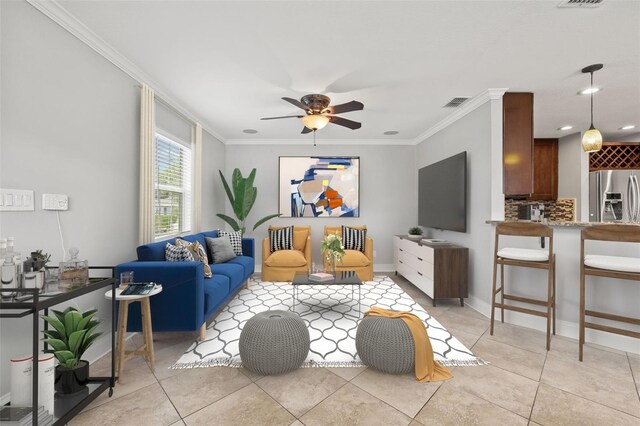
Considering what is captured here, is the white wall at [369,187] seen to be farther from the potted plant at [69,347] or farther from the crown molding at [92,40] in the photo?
the potted plant at [69,347]

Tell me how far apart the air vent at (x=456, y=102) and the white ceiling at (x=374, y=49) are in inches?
3.8

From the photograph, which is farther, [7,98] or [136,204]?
[136,204]

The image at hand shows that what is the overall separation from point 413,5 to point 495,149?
198cm

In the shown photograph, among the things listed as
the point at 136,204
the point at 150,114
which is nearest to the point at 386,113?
the point at 150,114

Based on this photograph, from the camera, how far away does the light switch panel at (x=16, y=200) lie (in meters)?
1.57

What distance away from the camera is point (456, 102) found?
3438 mm

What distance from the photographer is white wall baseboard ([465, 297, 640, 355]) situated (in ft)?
7.56

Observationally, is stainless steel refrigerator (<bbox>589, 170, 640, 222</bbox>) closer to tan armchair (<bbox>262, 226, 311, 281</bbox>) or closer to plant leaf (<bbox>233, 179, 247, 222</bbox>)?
tan armchair (<bbox>262, 226, 311, 281</bbox>)

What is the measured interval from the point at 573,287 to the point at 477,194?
1.31 m

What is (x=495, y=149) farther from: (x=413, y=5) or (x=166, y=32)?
(x=166, y=32)

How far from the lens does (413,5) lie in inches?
71.1

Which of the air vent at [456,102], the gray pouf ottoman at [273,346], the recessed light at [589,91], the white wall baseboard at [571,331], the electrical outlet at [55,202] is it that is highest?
the air vent at [456,102]

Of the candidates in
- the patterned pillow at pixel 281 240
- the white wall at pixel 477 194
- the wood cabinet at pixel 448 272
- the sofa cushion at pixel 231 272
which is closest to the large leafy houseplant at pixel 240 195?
the patterned pillow at pixel 281 240

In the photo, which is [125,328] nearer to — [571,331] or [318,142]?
[571,331]
